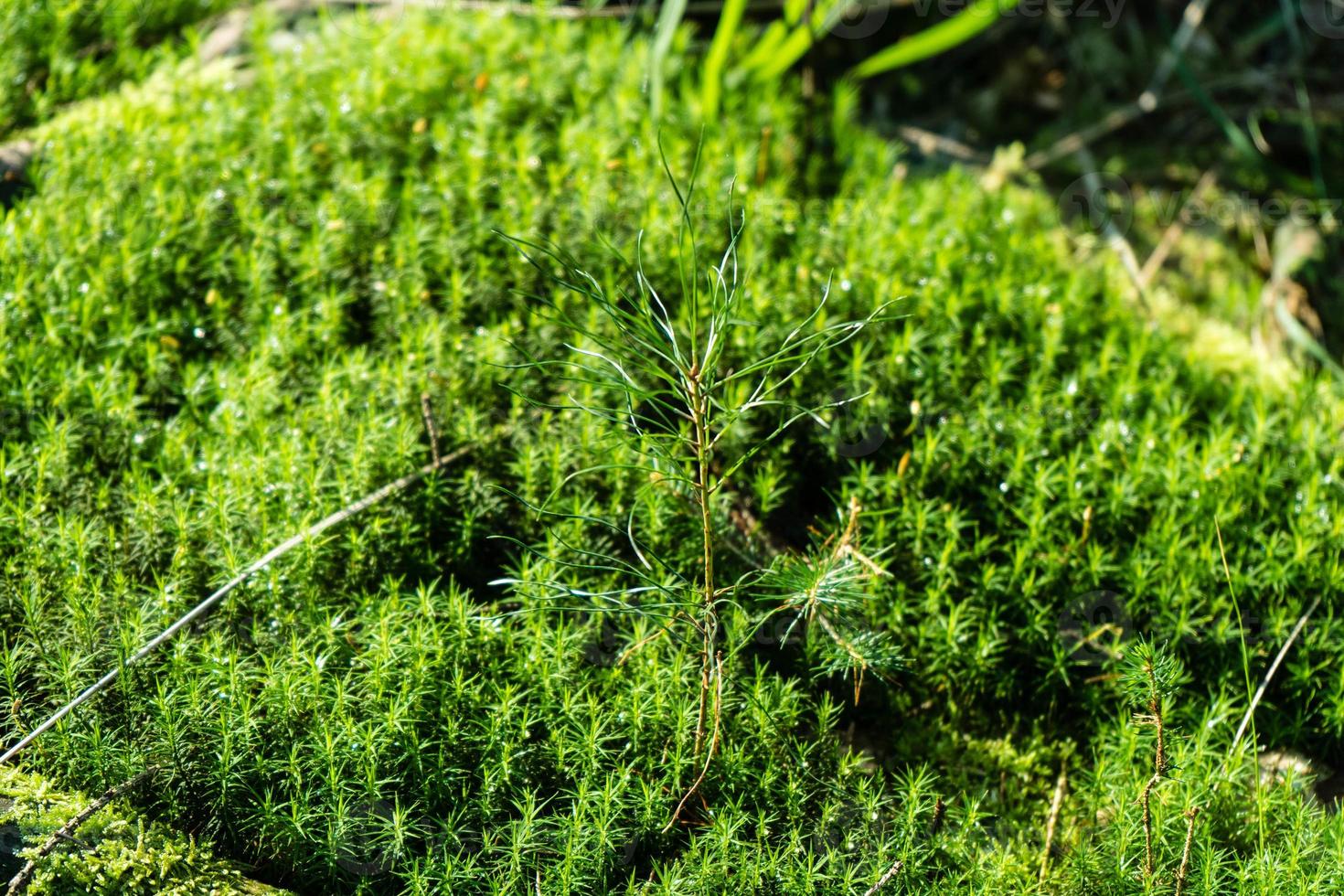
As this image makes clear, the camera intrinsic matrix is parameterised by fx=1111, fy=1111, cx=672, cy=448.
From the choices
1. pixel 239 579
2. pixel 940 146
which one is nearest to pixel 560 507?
pixel 239 579

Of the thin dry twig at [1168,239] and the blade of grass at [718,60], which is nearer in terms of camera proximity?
the blade of grass at [718,60]

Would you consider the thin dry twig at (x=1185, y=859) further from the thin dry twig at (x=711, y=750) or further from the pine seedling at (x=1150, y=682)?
the thin dry twig at (x=711, y=750)

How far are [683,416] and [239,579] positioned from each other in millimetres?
1207

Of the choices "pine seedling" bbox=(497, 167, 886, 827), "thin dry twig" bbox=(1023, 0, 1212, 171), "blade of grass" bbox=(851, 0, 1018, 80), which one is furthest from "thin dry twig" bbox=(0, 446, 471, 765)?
"thin dry twig" bbox=(1023, 0, 1212, 171)

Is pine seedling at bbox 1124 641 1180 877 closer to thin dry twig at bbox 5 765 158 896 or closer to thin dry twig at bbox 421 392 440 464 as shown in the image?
thin dry twig at bbox 421 392 440 464

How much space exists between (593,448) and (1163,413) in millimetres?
1909

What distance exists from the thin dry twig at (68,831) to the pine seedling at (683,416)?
989 millimetres

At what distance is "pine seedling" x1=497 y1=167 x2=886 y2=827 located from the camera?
230 cm

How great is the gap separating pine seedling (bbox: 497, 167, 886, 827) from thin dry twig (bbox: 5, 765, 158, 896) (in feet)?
3.25

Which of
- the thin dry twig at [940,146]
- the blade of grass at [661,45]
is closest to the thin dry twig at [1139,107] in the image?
the thin dry twig at [940,146]

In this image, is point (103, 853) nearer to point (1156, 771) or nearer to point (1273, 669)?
point (1156, 771)

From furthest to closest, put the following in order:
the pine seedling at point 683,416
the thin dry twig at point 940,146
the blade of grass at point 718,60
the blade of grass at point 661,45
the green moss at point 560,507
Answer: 1. the thin dry twig at point 940,146
2. the blade of grass at point 718,60
3. the blade of grass at point 661,45
4. the green moss at point 560,507
5. the pine seedling at point 683,416

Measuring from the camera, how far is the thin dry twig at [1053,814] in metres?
2.78

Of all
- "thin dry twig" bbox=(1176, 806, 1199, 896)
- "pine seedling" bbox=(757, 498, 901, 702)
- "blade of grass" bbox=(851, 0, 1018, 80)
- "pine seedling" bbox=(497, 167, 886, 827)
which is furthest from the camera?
"blade of grass" bbox=(851, 0, 1018, 80)
